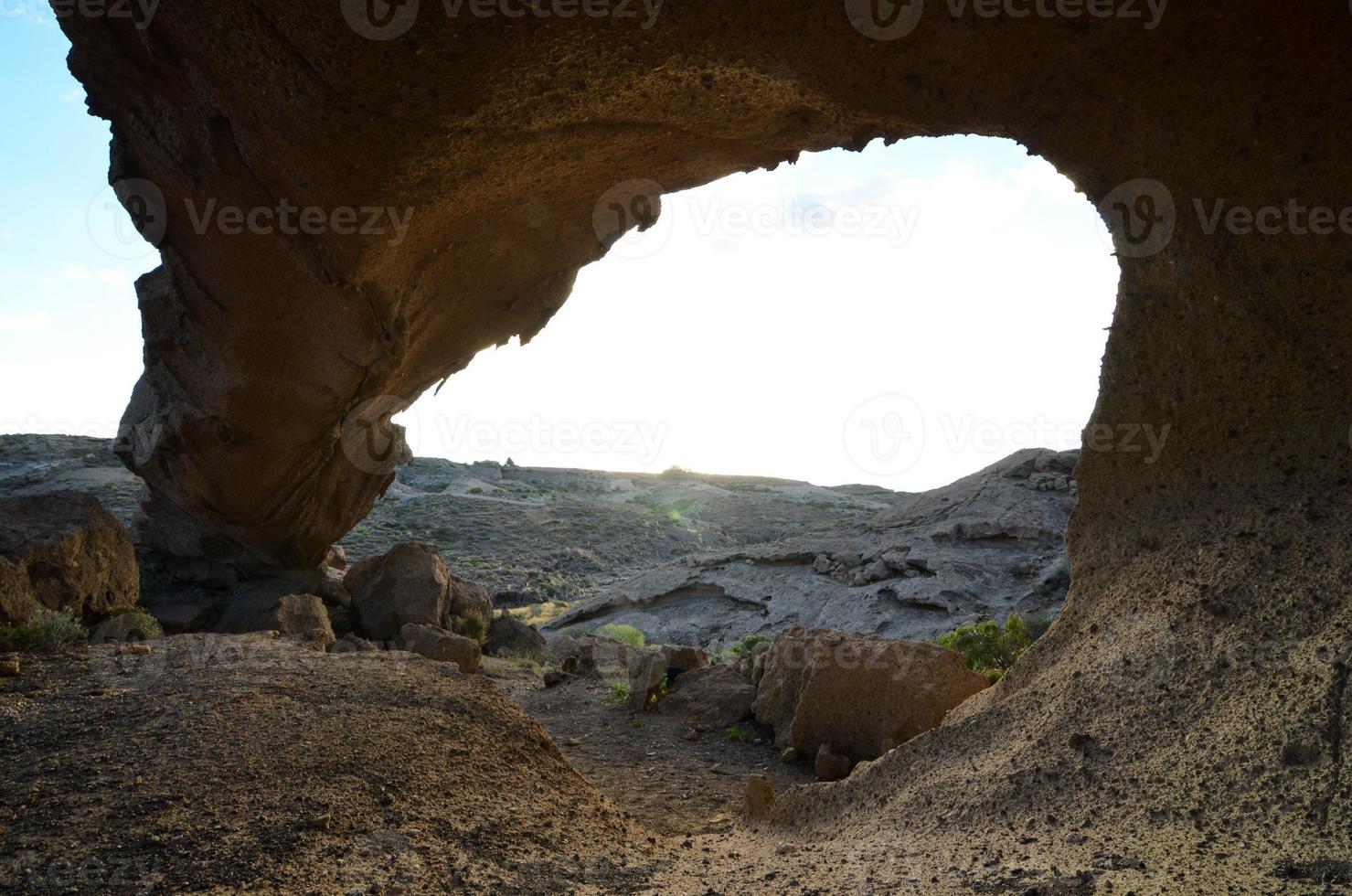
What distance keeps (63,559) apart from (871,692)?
5.98 meters

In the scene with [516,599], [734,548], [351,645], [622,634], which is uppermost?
[734,548]

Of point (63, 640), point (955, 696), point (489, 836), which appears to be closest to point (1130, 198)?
point (955, 696)

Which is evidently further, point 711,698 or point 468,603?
point 468,603

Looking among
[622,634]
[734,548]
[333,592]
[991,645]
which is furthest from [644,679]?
[734,548]

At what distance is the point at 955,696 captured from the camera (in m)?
5.91

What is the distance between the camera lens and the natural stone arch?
3229 mm

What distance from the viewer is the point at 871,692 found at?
19.9ft

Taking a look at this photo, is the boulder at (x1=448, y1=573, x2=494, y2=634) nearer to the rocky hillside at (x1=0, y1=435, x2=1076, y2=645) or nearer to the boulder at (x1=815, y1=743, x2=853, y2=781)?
the rocky hillside at (x1=0, y1=435, x2=1076, y2=645)

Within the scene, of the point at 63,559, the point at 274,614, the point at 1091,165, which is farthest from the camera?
the point at 274,614

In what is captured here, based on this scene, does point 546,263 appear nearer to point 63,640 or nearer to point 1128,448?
point 63,640

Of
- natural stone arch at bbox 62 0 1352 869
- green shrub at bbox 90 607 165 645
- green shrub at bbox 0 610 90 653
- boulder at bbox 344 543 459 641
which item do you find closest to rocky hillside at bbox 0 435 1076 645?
boulder at bbox 344 543 459 641

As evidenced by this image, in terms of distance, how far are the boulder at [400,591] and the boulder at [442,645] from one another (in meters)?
1.39

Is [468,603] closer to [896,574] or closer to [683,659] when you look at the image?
[683,659]

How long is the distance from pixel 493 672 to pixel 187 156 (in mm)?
6216
